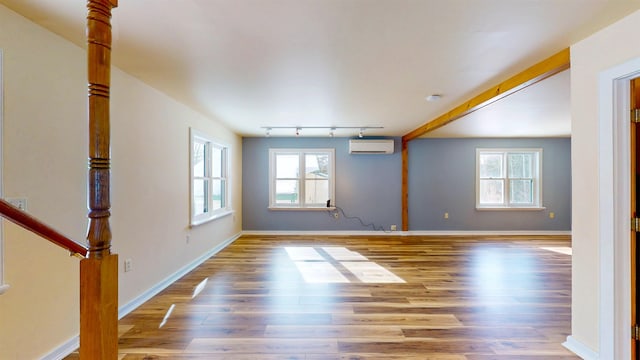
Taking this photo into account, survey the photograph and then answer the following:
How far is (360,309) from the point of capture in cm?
262

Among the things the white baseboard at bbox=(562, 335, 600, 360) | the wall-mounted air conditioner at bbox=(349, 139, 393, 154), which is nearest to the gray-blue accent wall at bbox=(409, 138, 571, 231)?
the wall-mounted air conditioner at bbox=(349, 139, 393, 154)

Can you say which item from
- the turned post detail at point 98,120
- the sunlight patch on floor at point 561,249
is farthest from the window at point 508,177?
the turned post detail at point 98,120

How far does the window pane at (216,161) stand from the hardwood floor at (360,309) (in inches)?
59.8

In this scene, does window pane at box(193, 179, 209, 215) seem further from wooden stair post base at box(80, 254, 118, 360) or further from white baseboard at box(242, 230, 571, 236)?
wooden stair post base at box(80, 254, 118, 360)

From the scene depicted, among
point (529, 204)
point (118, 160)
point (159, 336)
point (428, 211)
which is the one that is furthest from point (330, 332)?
point (529, 204)

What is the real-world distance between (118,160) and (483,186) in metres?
6.75

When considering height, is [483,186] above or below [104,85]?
below

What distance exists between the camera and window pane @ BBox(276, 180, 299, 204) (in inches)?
248

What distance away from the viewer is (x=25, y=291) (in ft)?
5.53

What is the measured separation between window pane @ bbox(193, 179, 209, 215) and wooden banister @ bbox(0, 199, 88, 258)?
321cm

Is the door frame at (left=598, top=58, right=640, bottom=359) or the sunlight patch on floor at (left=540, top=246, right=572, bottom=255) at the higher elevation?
the door frame at (left=598, top=58, right=640, bottom=359)

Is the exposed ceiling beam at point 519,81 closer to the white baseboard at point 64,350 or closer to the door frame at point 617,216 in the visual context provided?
the door frame at point 617,216

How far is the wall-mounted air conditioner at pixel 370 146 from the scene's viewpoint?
6008mm

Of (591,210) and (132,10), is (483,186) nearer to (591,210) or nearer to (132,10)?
(591,210)
